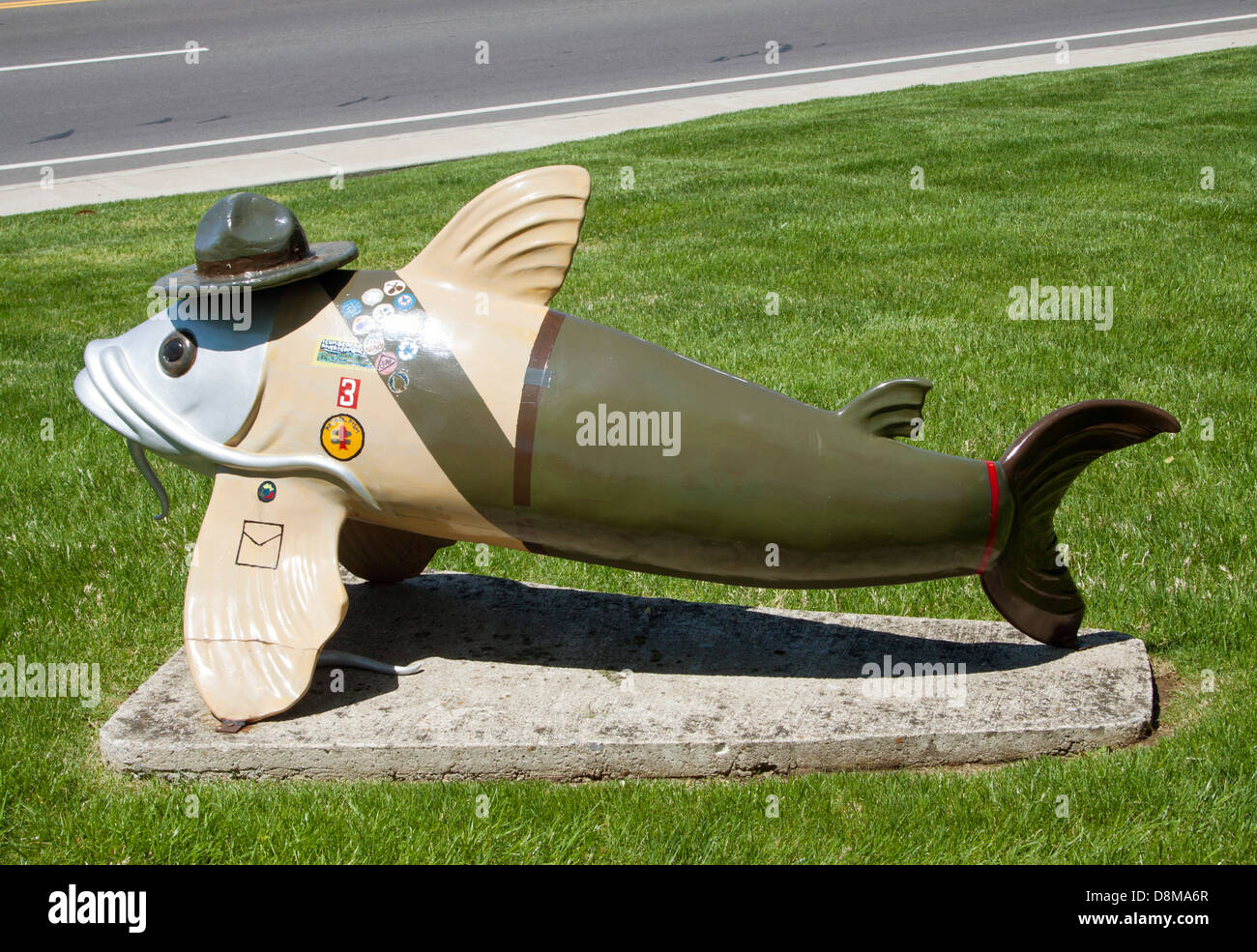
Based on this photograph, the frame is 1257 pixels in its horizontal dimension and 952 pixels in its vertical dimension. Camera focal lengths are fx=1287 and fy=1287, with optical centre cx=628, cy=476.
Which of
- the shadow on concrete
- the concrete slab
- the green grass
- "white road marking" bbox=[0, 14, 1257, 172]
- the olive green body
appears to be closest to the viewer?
the green grass

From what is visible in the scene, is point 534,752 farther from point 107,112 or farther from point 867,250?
point 107,112

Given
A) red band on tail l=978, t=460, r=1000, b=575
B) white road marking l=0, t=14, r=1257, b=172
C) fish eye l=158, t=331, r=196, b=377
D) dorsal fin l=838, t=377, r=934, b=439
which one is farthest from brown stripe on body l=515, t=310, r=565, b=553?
white road marking l=0, t=14, r=1257, b=172

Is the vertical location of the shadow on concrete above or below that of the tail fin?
below

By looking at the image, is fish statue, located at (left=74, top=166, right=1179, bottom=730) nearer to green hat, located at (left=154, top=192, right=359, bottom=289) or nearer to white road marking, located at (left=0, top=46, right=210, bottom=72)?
green hat, located at (left=154, top=192, right=359, bottom=289)

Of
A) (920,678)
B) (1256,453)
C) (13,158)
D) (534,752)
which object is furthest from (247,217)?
(13,158)

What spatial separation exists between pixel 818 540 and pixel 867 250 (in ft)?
18.8

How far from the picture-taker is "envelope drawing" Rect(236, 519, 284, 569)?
160 inches

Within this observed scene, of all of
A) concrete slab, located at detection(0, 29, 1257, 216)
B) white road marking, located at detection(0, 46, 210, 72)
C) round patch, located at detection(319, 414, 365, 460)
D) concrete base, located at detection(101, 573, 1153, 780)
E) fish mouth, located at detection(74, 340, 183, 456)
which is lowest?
concrete base, located at detection(101, 573, 1153, 780)

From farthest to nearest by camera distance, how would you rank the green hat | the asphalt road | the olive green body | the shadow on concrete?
the asphalt road
the shadow on concrete
the green hat
the olive green body

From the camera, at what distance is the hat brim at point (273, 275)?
3910 mm

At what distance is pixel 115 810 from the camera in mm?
3803

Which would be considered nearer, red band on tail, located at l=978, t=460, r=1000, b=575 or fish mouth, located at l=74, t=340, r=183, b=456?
red band on tail, located at l=978, t=460, r=1000, b=575

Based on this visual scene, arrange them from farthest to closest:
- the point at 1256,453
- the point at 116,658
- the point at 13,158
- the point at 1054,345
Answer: the point at 13,158 → the point at 1054,345 → the point at 1256,453 → the point at 116,658

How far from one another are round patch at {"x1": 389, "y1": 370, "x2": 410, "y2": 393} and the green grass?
3.96 ft
